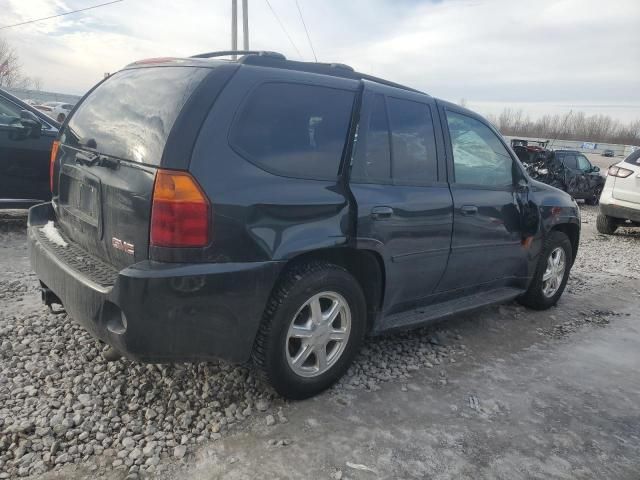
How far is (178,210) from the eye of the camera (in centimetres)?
227

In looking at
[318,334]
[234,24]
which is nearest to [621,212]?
[318,334]

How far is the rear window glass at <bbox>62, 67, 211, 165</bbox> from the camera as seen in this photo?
2.42 metres

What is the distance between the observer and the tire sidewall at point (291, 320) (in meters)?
2.64

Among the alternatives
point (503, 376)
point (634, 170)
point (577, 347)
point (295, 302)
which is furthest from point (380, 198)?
point (634, 170)

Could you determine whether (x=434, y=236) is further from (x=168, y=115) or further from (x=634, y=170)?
(x=634, y=170)

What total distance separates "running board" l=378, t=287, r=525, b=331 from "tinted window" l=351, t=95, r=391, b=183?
932 mm

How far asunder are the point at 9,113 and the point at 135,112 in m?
4.31

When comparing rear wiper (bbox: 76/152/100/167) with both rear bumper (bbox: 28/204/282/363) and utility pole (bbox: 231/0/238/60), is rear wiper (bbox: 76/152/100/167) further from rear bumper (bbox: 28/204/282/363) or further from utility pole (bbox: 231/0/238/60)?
utility pole (bbox: 231/0/238/60)

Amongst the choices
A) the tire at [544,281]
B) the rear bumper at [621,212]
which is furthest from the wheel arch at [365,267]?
the rear bumper at [621,212]

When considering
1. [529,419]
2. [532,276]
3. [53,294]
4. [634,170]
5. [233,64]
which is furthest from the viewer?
[634,170]

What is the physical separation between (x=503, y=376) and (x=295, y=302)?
168 cm

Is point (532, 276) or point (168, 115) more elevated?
point (168, 115)

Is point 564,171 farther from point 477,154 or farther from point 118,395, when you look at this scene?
point 118,395

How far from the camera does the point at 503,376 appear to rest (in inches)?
135
